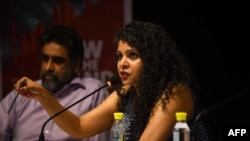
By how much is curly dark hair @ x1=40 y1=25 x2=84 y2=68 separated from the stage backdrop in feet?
1.49

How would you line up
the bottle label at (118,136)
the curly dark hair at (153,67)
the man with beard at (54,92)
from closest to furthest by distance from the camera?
the bottle label at (118,136) < the curly dark hair at (153,67) < the man with beard at (54,92)

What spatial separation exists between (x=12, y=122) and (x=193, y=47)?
3.96ft

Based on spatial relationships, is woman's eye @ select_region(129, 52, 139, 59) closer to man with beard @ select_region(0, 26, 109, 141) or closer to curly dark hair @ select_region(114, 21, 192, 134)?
curly dark hair @ select_region(114, 21, 192, 134)

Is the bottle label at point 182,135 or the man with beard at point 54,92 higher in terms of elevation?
the man with beard at point 54,92

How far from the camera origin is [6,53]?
3855 millimetres

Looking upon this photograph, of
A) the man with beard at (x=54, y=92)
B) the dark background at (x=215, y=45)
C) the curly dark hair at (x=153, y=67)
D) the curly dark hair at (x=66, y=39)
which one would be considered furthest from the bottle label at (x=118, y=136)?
the dark background at (x=215, y=45)

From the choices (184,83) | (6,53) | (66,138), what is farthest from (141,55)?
(6,53)

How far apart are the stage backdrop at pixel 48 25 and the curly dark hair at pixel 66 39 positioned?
45 centimetres

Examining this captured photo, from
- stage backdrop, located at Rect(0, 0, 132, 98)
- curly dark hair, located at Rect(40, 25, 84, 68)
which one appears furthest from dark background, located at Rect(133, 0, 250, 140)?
curly dark hair, located at Rect(40, 25, 84, 68)

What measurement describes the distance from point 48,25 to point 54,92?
73 cm

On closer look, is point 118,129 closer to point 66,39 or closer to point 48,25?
point 66,39

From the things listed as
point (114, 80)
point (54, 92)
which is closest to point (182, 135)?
point (114, 80)

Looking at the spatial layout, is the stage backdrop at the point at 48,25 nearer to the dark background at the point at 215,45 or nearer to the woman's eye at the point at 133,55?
the dark background at the point at 215,45

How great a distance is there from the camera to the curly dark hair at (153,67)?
2420mm
